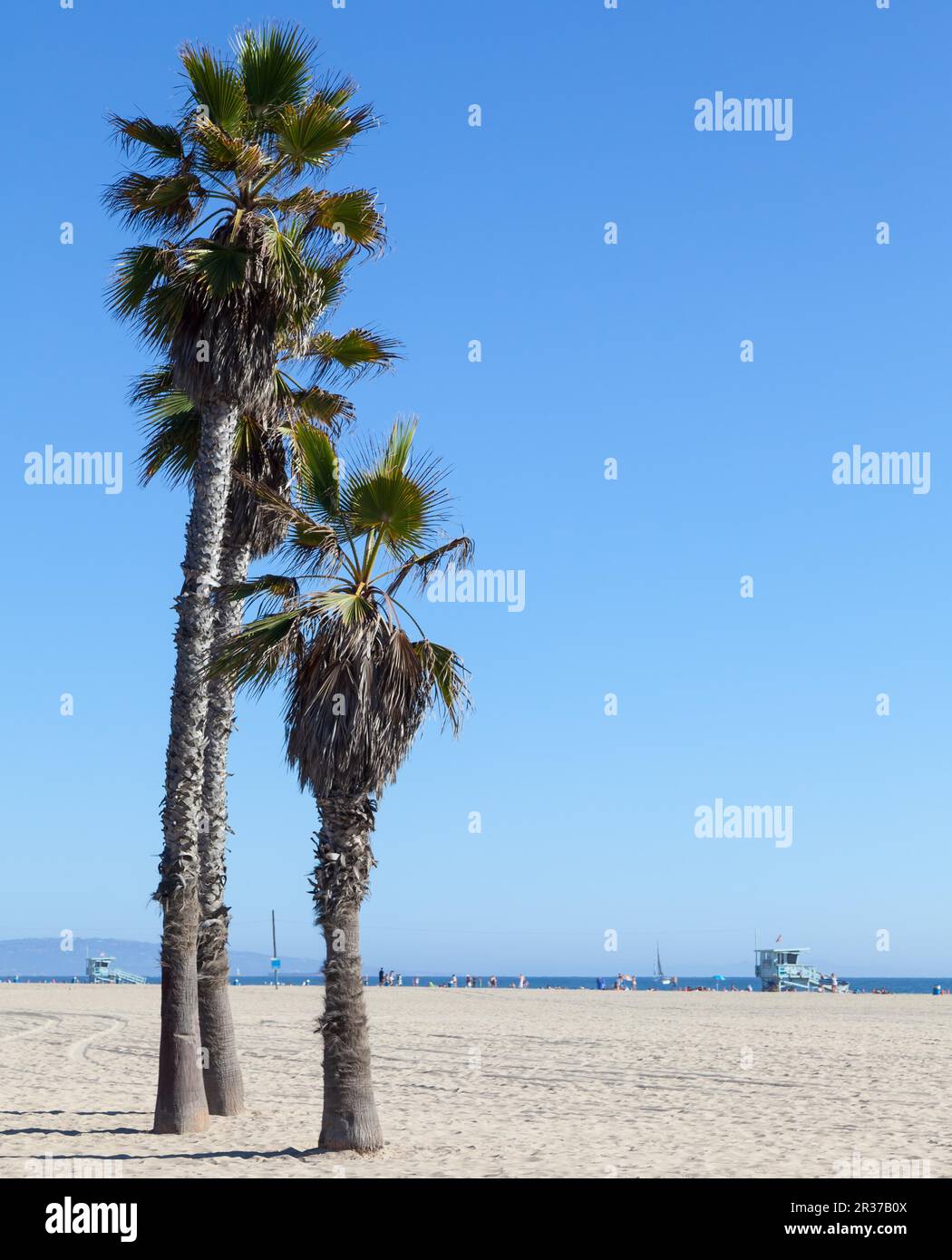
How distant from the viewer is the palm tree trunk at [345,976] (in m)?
12.4

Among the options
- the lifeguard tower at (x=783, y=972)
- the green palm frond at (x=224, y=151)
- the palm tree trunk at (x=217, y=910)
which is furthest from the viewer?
the lifeguard tower at (x=783, y=972)

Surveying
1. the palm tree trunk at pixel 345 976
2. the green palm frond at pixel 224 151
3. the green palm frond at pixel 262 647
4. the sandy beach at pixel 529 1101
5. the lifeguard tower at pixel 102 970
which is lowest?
the lifeguard tower at pixel 102 970

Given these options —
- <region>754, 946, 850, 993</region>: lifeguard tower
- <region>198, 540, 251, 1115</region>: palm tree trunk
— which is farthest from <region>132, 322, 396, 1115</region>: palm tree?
<region>754, 946, 850, 993</region>: lifeguard tower

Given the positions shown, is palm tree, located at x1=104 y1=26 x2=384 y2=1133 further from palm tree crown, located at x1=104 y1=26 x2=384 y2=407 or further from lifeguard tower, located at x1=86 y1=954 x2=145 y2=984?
lifeguard tower, located at x1=86 y1=954 x2=145 y2=984

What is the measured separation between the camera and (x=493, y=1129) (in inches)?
573

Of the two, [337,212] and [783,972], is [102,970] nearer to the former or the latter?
[783,972]

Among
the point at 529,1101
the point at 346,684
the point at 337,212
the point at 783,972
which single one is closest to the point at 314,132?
the point at 337,212

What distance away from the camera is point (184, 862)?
13844mm

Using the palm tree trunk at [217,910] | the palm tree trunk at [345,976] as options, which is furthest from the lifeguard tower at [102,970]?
the palm tree trunk at [345,976]

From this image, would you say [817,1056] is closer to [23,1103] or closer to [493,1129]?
[493,1129]

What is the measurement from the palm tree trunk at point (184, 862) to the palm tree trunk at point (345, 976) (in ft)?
6.38

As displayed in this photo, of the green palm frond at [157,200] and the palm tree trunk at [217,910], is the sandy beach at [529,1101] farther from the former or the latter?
the green palm frond at [157,200]

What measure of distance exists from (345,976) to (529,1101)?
6498 millimetres
